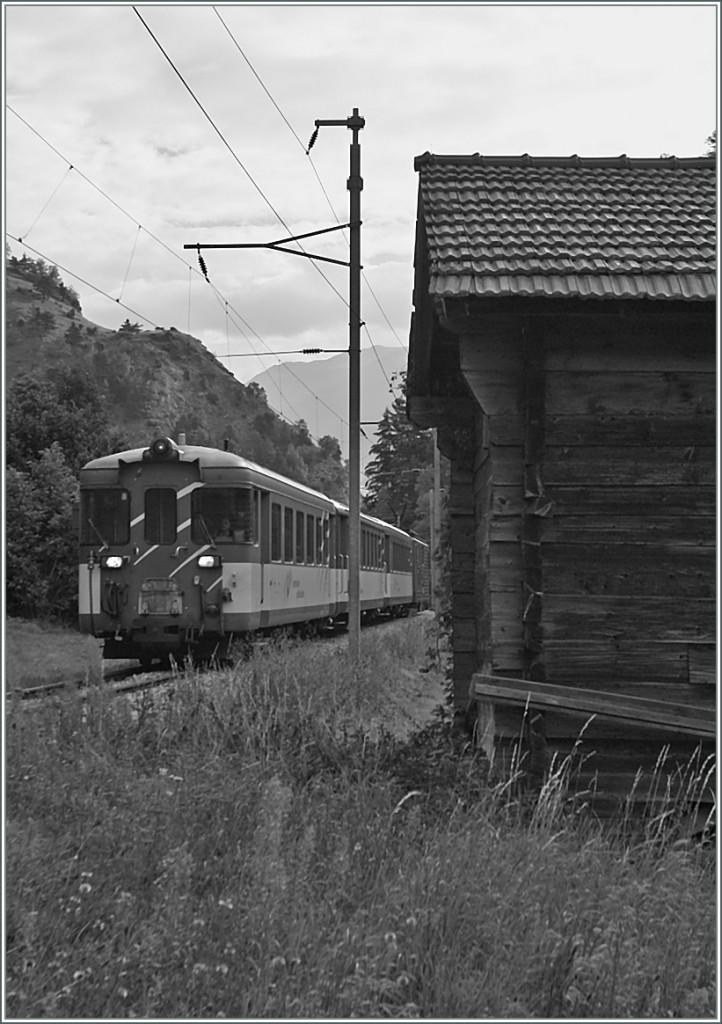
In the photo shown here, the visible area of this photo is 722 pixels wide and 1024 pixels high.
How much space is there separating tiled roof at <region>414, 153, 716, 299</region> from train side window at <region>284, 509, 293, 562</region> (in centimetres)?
1025

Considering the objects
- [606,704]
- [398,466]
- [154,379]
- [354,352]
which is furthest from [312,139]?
[154,379]

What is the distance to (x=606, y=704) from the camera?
787 centimetres

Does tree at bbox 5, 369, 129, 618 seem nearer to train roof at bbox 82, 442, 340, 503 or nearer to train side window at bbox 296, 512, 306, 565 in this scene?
train side window at bbox 296, 512, 306, 565

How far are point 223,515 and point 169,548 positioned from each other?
2.84 ft

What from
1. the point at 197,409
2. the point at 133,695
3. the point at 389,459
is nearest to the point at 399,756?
the point at 133,695

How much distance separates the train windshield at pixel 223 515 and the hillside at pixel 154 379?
6597cm

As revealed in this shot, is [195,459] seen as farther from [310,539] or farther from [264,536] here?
[310,539]

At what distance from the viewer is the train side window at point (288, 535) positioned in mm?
19062

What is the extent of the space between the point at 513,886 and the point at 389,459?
83854mm

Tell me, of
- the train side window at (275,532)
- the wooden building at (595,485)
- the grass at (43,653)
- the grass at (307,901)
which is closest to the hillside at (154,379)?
the grass at (43,653)

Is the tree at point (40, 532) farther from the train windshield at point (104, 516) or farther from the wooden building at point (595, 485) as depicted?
the wooden building at point (595, 485)

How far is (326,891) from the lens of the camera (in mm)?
5309

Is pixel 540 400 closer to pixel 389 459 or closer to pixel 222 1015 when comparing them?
pixel 222 1015

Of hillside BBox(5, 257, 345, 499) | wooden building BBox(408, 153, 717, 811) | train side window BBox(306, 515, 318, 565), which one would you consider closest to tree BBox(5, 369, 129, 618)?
train side window BBox(306, 515, 318, 565)
